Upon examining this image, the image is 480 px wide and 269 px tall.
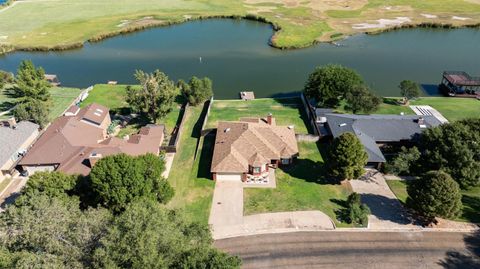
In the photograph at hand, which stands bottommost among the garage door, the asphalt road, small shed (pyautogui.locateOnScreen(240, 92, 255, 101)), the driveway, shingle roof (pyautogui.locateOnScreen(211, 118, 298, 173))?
the asphalt road

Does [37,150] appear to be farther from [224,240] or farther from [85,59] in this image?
[85,59]

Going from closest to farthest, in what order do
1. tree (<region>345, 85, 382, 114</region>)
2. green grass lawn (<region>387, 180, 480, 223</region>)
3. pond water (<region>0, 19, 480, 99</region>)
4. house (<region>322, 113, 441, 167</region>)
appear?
1. green grass lawn (<region>387, 180, 480, 223</region>)
2. house (<region>322, 113, 441, 167</region>)
3. tree (<region>345, 85, 382, 114</region>)
4. pond water (<region>0, 19, 480, 99</region>)

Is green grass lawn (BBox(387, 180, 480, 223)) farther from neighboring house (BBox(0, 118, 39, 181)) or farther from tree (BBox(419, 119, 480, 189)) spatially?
neighboring house (BBox(0, 118, 39, 181))

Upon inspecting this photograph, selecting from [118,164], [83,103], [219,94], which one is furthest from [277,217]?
[83,103]

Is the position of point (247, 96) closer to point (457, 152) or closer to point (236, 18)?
point (457, 152)

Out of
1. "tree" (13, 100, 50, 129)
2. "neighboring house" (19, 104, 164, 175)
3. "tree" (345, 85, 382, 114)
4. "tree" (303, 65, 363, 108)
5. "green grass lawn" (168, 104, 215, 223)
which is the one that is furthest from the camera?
"tree" (303, 65, 363, 108)

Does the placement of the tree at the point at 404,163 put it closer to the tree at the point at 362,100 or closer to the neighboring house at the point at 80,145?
the tree at the point at 362,100

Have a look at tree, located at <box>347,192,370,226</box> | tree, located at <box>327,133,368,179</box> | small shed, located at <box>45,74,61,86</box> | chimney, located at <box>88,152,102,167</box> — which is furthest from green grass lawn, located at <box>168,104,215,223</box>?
small shed, located at <box>45,74,61,86</box>
